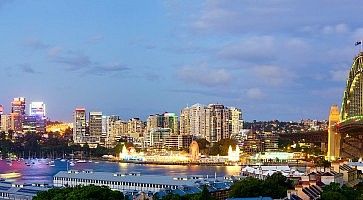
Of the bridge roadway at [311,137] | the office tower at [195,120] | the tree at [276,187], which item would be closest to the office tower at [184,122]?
the office tower at [195,120]

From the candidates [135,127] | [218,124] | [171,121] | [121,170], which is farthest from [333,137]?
[135,127]

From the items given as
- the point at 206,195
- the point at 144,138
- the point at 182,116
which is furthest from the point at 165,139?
the point at 206,195

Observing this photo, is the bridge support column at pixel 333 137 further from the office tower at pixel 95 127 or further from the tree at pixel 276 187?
the office tower at pixel 95 127

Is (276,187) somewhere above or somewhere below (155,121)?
below

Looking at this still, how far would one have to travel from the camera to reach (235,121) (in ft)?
234

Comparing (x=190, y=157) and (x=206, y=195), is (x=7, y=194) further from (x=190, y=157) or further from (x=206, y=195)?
(x=190, y=157)

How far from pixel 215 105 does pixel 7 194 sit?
50.7 m

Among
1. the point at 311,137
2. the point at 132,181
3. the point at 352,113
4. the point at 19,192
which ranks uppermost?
the point at 352,113

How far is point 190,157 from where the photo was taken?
174 feet

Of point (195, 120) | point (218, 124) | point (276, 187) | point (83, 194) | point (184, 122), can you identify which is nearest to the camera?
point (83, 194)

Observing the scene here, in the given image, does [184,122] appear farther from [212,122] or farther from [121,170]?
[121,170]

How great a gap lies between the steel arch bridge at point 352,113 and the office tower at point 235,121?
2645 cm

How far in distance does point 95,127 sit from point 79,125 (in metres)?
1.94

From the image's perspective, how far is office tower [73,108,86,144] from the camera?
7897 centimetres
